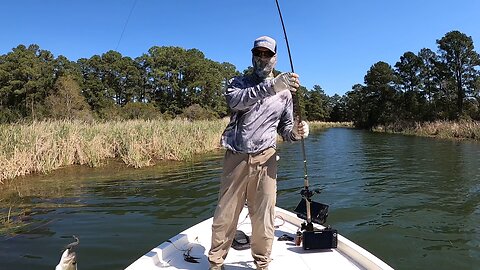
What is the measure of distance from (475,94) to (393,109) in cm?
1244

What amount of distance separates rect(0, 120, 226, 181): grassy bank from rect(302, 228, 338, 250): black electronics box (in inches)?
355

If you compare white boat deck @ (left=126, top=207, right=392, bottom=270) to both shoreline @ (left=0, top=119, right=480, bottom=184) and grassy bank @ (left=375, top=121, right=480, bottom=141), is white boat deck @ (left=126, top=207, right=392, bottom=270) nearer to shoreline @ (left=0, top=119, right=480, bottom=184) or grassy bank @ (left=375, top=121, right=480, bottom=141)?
shoreline @ (left=0, top=119, right=480, bottom=184)

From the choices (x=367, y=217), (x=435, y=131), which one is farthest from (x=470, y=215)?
(x=435, y=131)

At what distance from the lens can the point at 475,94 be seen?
4088 cm

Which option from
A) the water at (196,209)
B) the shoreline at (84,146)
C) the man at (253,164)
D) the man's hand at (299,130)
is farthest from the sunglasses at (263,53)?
the shoreline at (84,146)

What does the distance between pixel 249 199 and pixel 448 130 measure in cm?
3371

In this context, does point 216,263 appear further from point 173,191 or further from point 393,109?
point 393,109

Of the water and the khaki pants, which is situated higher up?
the khaki pants

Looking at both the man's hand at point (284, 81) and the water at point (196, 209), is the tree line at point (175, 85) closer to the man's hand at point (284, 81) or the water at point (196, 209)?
the water at point (196, 209)

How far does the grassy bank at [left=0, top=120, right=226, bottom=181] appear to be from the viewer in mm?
10148

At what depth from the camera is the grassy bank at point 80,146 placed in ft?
33.3

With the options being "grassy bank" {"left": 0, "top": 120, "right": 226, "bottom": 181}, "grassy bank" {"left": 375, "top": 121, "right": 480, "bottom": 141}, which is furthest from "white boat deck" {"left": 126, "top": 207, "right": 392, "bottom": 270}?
"grassy bank" {"left": 375, "top": 121, "right": 480, "bottom": 141}

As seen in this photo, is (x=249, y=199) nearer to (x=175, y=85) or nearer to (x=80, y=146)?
(x=80, y=146)

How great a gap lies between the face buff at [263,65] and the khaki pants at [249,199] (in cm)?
63
